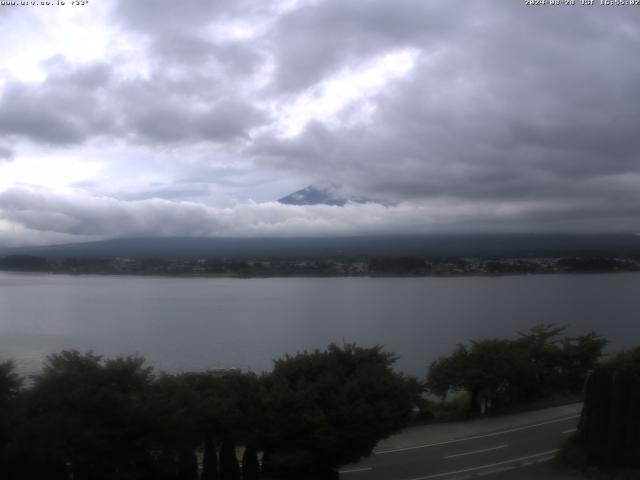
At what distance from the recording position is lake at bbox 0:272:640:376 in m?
37.2

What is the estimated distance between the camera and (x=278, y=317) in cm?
5341

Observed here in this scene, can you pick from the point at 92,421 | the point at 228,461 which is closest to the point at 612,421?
the point at 228,461

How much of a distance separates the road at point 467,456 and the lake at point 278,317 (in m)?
14.4

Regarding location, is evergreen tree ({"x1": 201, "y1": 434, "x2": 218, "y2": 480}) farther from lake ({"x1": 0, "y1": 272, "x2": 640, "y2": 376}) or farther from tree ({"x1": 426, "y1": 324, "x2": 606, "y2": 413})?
lake ({"x1": 0, "y1": 272, "x2": 640, "y2": 376})

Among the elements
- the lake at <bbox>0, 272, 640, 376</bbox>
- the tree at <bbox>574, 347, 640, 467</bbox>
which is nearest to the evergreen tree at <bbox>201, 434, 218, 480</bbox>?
the tree at <bbox>574, 347, 640, 467</bbox>

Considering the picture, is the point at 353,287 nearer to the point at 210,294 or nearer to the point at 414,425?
the point at 210,294

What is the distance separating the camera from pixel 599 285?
89000 millimetres

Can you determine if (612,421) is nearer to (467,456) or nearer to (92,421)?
(467,456)

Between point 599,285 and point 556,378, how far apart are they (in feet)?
239

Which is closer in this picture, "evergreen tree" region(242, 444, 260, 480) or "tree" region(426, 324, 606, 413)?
"evergreen tree" region(242, 444, 260, 480)

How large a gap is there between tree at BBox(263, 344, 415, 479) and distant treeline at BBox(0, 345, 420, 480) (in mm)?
20

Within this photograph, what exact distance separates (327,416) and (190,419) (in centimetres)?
254

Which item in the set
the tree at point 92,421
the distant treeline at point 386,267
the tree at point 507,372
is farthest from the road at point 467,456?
the distant treeline at point 386,267

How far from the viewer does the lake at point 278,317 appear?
37.2 meters
